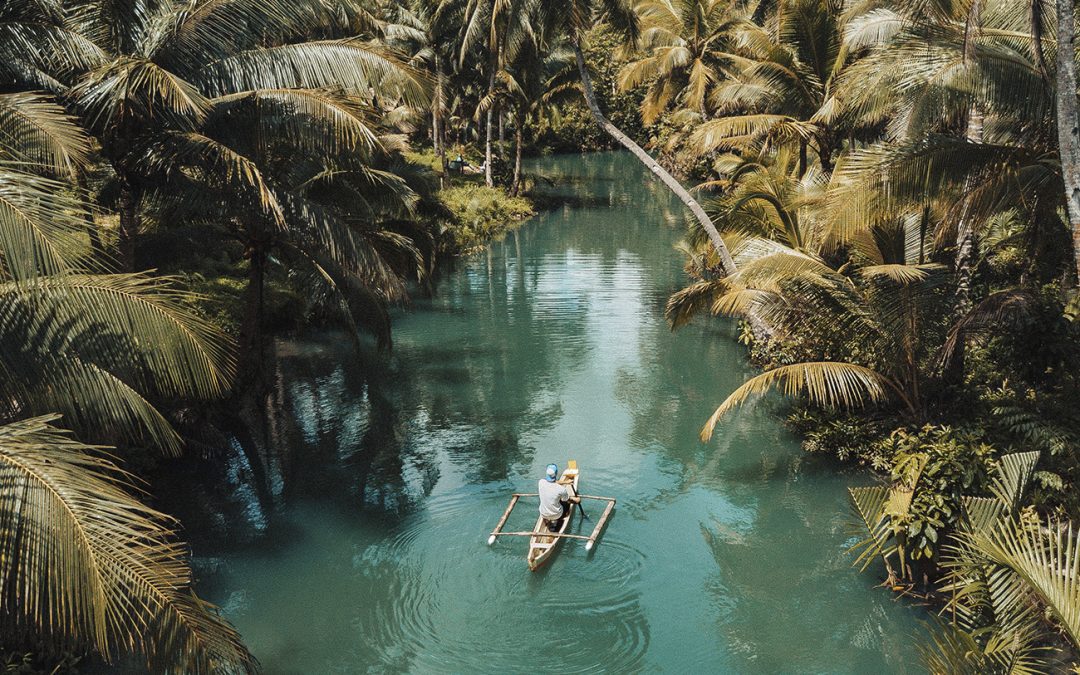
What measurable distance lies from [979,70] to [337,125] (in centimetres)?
758

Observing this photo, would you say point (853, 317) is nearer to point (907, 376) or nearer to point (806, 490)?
point (907, 376)

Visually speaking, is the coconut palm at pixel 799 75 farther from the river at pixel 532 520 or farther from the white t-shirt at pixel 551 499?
the white t-shirt at pixel 551 499

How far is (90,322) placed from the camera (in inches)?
259

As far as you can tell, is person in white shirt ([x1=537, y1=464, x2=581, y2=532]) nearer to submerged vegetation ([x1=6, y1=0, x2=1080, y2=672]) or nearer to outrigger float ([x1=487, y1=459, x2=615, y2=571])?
outrigger float ([x1=487, y1=459, x2=615, y2=571])

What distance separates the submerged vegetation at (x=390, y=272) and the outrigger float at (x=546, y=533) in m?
1.94

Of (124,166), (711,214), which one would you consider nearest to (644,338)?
(711,214)

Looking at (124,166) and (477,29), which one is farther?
(477,29)

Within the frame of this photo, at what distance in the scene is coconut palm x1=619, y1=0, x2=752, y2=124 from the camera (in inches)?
1217

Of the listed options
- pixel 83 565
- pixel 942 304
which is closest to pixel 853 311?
pixel 942 304

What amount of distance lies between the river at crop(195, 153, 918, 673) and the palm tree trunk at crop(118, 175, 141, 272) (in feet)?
12.5

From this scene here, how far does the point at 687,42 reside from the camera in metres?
32.0

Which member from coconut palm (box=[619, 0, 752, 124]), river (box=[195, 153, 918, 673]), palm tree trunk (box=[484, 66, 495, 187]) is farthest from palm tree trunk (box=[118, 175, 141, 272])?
palm tree trunk (box=[484, 66, 495, 187])

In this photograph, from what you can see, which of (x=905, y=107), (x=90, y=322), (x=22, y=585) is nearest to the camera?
(x=22, y=585)

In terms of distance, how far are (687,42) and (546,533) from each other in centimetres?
2535
